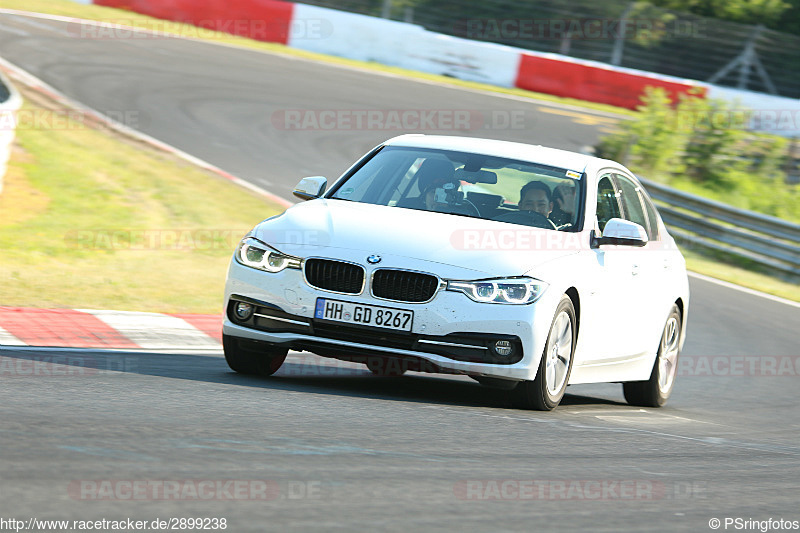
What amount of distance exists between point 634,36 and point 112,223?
19.9m

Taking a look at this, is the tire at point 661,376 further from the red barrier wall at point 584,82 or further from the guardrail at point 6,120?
the red barrier wall at point 584,82

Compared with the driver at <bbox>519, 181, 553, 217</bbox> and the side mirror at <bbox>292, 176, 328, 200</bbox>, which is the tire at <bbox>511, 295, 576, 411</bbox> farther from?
the side mirror at <bbox>292, 176, 328, 200</bbox>

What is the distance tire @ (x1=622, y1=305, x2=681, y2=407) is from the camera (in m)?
9.31

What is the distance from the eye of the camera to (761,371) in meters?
11.9

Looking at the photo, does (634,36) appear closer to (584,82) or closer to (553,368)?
(584,82)

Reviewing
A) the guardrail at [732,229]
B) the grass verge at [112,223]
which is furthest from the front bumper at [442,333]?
the guardrail at [732,229]

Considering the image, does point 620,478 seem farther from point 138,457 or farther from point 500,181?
point 500,181

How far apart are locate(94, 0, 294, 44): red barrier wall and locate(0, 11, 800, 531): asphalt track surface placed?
19869 millimetres

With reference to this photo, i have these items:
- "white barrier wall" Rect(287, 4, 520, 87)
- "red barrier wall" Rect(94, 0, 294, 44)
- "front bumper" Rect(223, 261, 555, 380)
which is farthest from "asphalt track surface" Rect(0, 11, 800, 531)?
"red barrier wall" Rect(94, 0, 294, 44)

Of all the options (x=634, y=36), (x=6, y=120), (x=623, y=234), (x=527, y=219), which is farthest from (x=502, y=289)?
(x=634, y=36)

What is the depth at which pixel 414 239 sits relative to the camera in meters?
7.11

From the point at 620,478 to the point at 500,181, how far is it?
307 centimetres

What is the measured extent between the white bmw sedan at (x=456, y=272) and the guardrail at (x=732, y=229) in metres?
9.87

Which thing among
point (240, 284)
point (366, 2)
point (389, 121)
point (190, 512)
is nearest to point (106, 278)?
point (240, 284)
